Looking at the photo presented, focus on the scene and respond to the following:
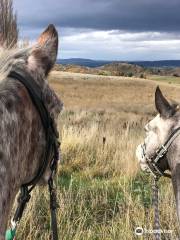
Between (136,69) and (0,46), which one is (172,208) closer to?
(0,46)

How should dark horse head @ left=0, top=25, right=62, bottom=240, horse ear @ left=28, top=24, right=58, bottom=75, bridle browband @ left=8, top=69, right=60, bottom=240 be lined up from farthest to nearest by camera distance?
1. horse ear @ left=28, top=24, right=58, bottom=75
2. bridle browband @ left=8, top=69, right=60, bottom=240
3. dark horse head @ left=0, top=25, right=62, bottom=240

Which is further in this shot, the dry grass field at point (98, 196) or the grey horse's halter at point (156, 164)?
the dry grass field at point (98, 196)

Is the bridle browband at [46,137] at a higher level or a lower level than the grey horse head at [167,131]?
higher

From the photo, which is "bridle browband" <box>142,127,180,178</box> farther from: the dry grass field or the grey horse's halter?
the dry grass field

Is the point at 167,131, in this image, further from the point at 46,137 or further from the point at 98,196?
the point at 46,137

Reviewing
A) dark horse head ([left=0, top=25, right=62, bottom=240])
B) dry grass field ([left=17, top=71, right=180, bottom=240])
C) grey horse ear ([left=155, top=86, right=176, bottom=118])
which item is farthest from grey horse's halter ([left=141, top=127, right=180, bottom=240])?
dark horse head ([left=0, top=25, right=62, bottom=240])

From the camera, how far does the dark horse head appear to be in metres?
1.87

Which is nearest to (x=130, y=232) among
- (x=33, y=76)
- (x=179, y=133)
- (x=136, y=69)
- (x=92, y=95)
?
(x=179, y=133)

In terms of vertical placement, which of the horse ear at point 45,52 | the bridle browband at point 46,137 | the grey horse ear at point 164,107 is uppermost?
the horse ear at point 45,52

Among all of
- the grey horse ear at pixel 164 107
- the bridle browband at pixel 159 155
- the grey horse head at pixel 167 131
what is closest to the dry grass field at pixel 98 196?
the bridle browband at pixel 159 155

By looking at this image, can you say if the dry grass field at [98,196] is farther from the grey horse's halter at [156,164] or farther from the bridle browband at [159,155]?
the bridle browband at [159,155]

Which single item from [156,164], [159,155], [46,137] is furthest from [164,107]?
[46,137]

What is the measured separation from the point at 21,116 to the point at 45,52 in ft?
1.10

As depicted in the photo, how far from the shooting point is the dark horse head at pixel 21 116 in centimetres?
187
